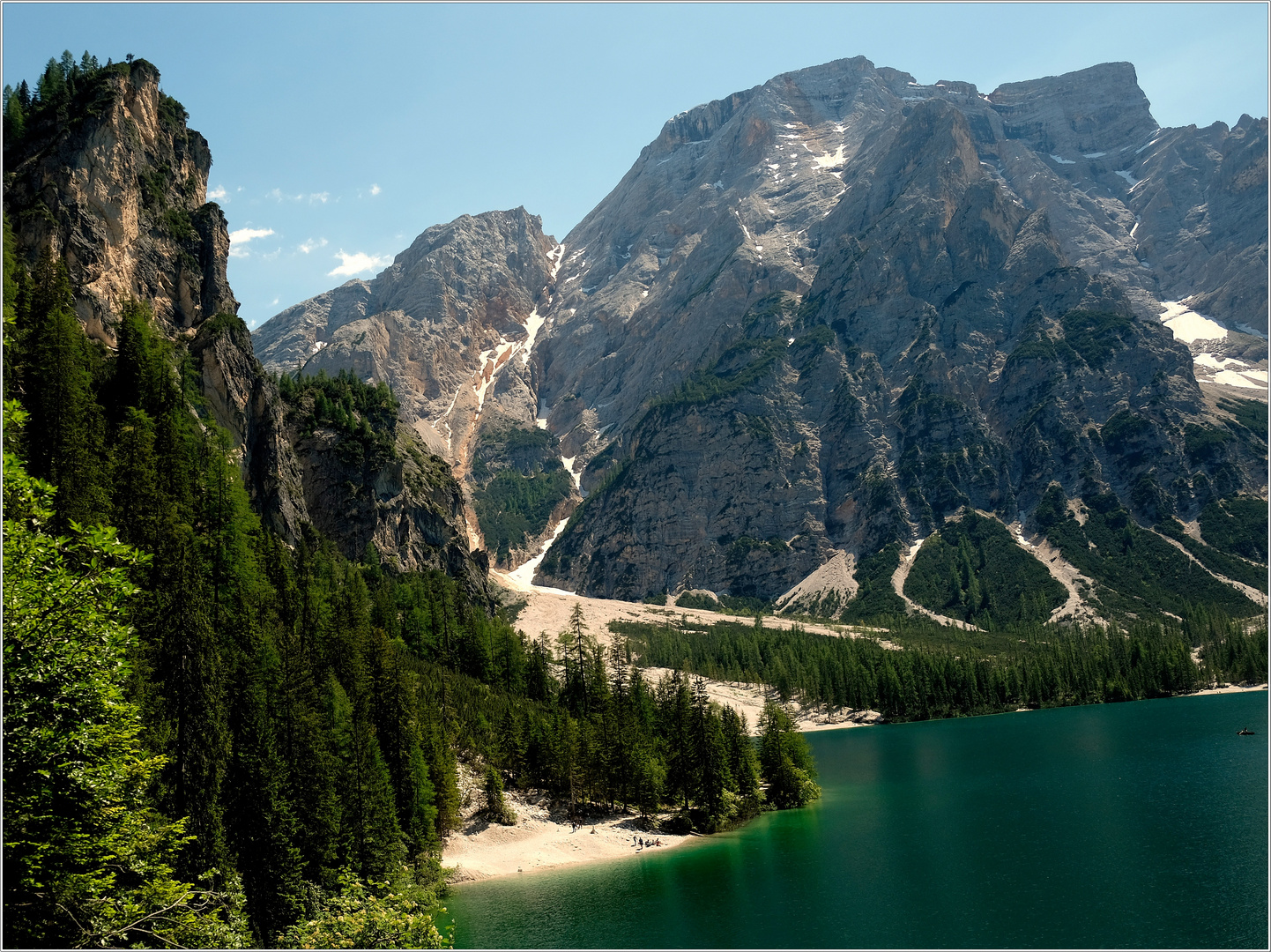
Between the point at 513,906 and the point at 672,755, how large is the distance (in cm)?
3443

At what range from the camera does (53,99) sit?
4119 inches

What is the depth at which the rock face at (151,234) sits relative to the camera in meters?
93.9

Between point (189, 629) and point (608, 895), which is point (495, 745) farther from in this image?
point (189, 629)

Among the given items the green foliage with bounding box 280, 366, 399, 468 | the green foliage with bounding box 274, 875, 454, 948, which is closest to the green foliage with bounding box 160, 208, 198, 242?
the green foliage with bounding box 280, 366, 399, 468

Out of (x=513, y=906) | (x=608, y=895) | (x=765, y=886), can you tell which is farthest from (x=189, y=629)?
(x=765, y=886)

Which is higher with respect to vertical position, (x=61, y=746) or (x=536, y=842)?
(x=61, y=746)

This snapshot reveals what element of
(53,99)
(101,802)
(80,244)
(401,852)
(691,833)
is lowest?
(691,833)

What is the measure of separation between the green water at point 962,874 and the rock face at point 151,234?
218 feet

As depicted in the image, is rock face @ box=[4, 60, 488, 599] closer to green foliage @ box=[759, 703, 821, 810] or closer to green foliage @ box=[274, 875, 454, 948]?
green foliage @ box=[759, 703, 821, 810]

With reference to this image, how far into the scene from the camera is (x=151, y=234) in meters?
109

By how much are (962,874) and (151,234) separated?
4375 inches

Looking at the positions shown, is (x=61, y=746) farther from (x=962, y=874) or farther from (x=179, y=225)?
(x=179, y=225)

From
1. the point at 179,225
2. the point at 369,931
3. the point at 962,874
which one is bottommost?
the point at 962,874

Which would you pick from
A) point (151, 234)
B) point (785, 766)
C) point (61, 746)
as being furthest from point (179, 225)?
point (61, 746)
